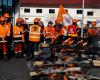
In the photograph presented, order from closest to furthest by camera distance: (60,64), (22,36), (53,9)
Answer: (60,64)
(22,36)
(53,9)

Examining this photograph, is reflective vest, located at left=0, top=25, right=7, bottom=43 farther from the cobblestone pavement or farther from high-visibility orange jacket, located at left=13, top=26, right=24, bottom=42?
the cobblestone pavement

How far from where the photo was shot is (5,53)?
52.9 ft

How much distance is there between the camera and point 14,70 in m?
13.6

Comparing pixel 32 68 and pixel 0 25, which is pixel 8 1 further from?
pixel 32 68

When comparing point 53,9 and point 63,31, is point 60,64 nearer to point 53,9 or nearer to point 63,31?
point 63,31

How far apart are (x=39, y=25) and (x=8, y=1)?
27.1 meters

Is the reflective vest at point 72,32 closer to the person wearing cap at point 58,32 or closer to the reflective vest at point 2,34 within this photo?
the person wearing cap at point 58,32

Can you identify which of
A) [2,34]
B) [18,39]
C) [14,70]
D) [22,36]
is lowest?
[14,70]

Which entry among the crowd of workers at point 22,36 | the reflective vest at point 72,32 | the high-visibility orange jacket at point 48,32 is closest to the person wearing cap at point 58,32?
the crowd of workers at point 22,36

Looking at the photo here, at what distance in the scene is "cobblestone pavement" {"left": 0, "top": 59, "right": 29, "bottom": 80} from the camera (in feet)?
39.9

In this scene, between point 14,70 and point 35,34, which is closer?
point 14,70

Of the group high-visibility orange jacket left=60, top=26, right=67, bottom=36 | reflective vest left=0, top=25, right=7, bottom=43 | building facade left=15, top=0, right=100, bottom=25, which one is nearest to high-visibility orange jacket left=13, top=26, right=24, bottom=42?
reflective vest left=0, top=25, right=7, bottom=43

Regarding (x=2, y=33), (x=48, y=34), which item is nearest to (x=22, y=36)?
(x=2, y=33)

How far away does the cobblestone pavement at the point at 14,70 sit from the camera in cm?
1217
